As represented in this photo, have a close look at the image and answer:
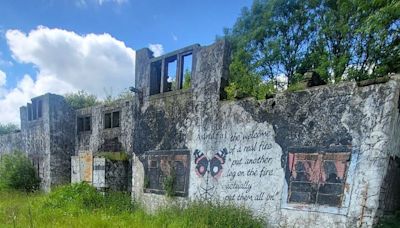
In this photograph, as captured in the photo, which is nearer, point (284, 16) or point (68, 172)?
point (68, 172)

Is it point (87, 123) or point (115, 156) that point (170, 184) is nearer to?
point (115, 156)

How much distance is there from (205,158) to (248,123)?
1568 mm

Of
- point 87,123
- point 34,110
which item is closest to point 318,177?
point 87,123

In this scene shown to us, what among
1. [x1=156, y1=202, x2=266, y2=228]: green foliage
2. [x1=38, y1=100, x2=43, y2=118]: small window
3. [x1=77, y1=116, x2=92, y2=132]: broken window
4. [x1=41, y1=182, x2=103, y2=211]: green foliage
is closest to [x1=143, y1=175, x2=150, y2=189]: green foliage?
[x1=41, y1=182, x2=103, y2=211]: green foliage

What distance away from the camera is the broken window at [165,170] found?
869 cm

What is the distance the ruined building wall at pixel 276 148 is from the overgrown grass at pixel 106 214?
48 cm

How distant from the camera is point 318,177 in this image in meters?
6.22

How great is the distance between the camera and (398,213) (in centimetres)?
613

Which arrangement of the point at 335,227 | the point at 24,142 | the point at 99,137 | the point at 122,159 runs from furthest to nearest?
the point at 24,142
the point at 99,137
the point at 122,159
the point at 335,227

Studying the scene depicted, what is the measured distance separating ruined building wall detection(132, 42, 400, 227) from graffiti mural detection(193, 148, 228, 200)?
0.03 meters

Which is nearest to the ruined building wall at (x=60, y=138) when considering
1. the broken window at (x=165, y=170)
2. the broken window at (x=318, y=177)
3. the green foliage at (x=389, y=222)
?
the broken window at (x=165, y=170)

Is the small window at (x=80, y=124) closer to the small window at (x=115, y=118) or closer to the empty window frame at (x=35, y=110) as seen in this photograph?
the empty window frame at (x=35, y=110)

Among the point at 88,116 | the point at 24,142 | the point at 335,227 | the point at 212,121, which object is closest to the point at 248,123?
the point at 212,121

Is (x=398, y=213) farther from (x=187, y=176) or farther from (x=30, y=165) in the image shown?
(x=30, y=165)
